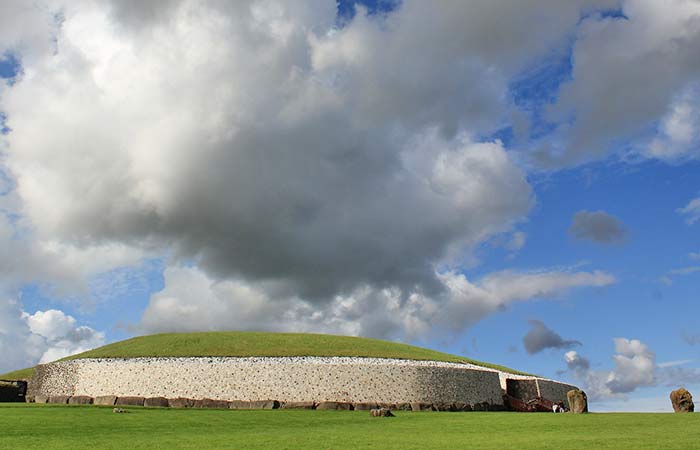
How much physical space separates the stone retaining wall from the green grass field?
12.6m

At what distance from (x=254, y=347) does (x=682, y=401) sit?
3117cm

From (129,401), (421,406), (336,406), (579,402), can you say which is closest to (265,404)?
(336,406)

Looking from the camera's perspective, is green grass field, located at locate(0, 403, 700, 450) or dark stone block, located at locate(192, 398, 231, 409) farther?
dark stone block, located at locate(192, 398, 231, 409)

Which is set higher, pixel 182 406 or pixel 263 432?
pixel 182 406

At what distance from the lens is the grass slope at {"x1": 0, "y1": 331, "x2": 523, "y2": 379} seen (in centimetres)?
4853

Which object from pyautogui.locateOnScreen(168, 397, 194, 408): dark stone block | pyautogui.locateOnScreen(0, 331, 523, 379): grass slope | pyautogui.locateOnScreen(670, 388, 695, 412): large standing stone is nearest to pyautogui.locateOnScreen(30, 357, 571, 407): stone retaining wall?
pyautogui.locateOnScreen(0, 331, 523, 379): grass slope

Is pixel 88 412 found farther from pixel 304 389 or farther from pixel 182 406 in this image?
pixel 304 389

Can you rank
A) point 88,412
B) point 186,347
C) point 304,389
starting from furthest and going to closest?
1. point 186,347
2. point 304,389
3. point 88,412

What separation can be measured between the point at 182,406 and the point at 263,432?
20.2m

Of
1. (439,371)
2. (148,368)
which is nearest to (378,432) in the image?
(439,371)

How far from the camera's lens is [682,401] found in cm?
3494

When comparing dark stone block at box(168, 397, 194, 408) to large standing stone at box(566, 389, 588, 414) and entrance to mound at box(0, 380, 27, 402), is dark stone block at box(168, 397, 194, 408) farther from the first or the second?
large standing stone at box(566, 389, 588, 414)

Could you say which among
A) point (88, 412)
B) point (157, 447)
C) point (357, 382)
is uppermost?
point (357, 382)

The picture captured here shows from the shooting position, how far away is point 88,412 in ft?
97.2
